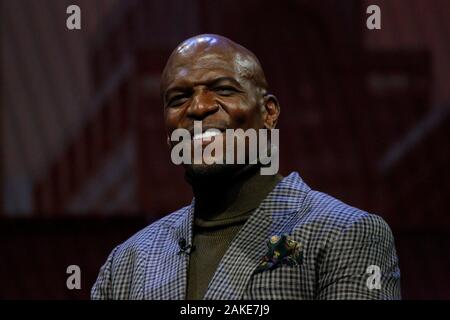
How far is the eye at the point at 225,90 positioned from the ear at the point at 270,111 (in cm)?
10

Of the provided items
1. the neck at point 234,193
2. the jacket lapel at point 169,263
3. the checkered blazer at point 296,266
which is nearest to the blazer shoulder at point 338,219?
the checkered blazer at point 296,266

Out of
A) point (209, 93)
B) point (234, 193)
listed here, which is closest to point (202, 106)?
point (209, 93)

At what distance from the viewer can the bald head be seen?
56.7 inches

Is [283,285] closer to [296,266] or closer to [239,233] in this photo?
[296,266]

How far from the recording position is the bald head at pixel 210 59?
144 centimetres

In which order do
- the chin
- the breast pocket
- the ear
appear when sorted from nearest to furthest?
the breast pocket, the chin, the ear

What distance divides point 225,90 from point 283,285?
35cm

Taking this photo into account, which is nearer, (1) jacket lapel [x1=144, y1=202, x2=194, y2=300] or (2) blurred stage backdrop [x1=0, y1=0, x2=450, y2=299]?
(1) jacket lapel [x1=144, y1=202, x2=194, y2=300]

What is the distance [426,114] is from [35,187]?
1380 mm

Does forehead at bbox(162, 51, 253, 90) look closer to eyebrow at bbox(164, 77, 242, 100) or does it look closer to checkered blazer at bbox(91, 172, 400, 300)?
eyebrow at bbox(164, 77, 242, 100)

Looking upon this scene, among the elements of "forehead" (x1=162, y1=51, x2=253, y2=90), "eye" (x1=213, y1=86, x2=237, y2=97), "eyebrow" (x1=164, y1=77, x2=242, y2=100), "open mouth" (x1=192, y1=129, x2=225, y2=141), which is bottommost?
"open mouth" (x1=192, y1=129, x2=225, y2=141)

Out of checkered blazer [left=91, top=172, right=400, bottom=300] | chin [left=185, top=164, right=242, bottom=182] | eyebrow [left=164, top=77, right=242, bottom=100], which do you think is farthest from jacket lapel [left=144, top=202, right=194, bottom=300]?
eyebrow [left=164, top=77, right=242, bottom=100]

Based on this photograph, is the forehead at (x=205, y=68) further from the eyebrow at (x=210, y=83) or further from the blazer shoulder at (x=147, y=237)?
the blazer shoulder at (x=147, y=237)

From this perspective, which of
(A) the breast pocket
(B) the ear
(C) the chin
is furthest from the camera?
(B) the ear
